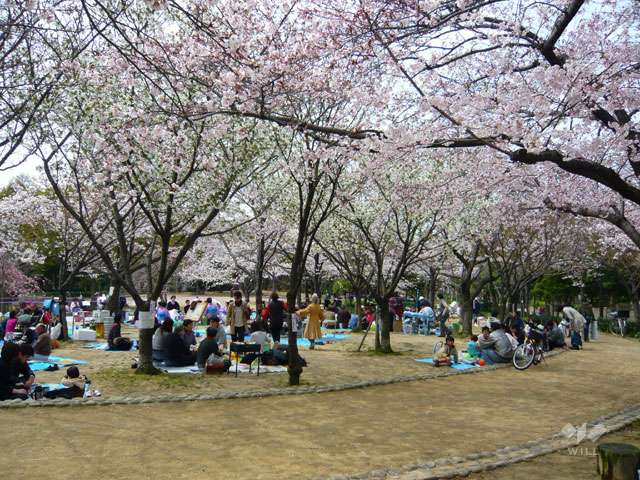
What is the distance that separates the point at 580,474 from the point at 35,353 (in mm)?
10005

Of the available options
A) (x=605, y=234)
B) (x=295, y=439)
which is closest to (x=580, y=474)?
(x=295, y=439)

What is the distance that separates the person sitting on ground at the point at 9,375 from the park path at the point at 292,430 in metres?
0.57

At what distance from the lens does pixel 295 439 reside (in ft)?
20.5

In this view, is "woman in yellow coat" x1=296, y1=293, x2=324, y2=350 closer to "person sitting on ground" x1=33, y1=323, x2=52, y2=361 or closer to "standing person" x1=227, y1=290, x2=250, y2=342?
"standing person" x1=227, y1=290, x2=250, y2=342

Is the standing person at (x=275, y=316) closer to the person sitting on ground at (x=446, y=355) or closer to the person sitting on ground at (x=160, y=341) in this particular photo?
the person sitting on ground at (x=160, y=341)

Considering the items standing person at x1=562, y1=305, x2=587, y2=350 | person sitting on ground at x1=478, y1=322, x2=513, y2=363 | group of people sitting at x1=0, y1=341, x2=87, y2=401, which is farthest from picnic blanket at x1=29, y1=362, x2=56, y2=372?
standing person at x1=562, y1=305, x2=587, y2=350

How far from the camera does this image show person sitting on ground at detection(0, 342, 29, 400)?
7.44 metres

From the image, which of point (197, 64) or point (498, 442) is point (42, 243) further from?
point (498, 442)

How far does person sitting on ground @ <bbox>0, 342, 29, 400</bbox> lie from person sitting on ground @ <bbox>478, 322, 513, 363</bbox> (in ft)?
31.0

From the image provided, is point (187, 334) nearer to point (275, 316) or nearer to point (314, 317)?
point (275, 316)

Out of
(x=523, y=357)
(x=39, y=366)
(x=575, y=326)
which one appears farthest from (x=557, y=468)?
(x=575, y=326)

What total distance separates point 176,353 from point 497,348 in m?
7.09

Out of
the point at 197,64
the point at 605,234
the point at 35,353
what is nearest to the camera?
the point at 197,64

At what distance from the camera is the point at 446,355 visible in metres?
12.5
